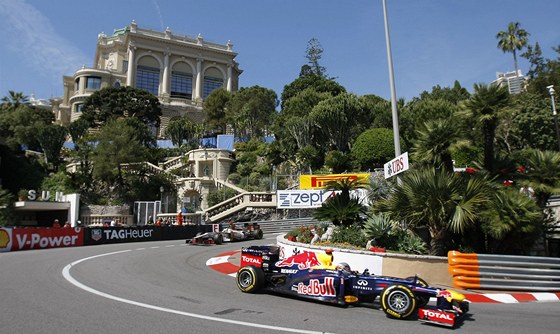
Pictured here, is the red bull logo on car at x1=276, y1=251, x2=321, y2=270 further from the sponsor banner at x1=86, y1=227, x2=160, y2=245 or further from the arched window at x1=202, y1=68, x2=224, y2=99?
the arched window at x1=202, y1=68, x2=224, y2=99

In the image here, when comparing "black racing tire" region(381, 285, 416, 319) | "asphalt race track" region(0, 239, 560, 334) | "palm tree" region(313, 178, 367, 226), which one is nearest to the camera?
"asphalt race track" region(0, 239, 560, 334)

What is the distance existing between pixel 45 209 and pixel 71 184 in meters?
6.74

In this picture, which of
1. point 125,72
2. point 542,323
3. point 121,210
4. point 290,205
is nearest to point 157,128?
point 125,72

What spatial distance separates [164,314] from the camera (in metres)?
7.47

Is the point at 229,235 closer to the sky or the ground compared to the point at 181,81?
closer to the ground

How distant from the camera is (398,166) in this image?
11945 mm

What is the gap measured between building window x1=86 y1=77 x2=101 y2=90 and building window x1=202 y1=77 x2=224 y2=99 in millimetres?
21709

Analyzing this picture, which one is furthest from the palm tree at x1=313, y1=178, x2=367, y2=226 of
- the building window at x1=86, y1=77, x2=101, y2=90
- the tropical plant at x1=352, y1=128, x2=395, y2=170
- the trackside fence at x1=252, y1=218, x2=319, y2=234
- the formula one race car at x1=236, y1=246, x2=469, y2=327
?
the building window at x1=86, y1=77, x2=101, y2=90

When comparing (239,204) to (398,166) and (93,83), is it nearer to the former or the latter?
(398,166)

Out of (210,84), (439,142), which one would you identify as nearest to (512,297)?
(439,142)

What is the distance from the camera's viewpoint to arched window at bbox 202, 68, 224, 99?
3696 inches

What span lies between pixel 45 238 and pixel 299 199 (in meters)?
19.1

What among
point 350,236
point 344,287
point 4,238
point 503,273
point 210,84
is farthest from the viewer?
point 210,84

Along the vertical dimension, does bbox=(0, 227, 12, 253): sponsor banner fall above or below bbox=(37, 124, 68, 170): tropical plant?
below
